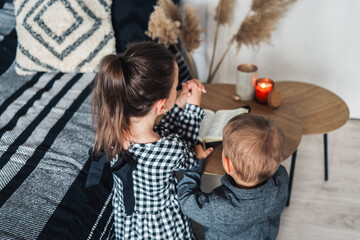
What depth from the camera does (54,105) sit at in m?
1.52

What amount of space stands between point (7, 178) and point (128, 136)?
523 mm

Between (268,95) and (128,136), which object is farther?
(268,95)

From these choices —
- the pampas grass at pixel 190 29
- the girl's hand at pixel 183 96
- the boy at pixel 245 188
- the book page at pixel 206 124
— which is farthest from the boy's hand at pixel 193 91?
the pampas grass at pixel 190 29

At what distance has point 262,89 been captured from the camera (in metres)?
1.41

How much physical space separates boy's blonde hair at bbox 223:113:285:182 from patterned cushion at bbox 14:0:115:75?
3.36ft

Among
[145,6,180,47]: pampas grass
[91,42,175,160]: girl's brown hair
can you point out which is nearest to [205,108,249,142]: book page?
[91,42,175,160]: girl's brown hair

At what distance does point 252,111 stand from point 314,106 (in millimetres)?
332

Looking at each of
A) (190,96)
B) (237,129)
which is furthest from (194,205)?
(190,96)

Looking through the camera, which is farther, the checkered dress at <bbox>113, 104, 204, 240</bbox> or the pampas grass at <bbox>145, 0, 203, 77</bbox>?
the pampas grass at <bbox>145, 0, 203, 77</bbox>

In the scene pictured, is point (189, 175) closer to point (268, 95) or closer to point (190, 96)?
point (190, 96)

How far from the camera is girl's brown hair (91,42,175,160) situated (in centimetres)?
86

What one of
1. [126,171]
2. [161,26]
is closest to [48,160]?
[126,171]

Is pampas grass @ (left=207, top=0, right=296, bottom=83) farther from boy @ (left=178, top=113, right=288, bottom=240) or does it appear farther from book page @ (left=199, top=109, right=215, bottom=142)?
boy @ (left=178, top=113, right=288, bottom=240)

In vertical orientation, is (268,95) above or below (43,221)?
above
